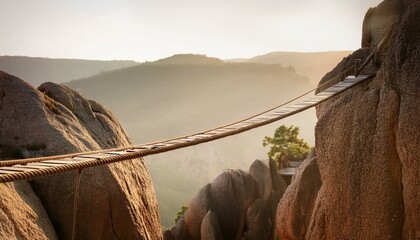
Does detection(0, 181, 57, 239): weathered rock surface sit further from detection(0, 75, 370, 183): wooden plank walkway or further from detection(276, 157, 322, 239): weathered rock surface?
detection(276, 157, 322, 239): weathered rock surface

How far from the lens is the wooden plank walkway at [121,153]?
5.67m

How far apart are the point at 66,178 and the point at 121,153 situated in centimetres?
351

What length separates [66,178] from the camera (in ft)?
32.3

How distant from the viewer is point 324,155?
9625 millimetres

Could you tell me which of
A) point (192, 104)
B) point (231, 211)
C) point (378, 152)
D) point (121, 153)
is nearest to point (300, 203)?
point (378, 152)

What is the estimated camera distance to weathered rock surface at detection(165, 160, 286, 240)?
Result: 23359mm

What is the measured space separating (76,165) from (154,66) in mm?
192533

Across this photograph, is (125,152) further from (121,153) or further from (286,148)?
(286,148)

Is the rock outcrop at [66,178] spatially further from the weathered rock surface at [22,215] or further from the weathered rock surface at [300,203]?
the weathered rock surface at [300,203]

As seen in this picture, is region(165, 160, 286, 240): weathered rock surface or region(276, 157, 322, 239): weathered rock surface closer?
region(276, 157, 322, 239): weathered rock surface

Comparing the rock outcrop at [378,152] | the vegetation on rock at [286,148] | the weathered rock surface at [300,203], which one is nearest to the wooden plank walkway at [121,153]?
the rock outcrop at [378,152]

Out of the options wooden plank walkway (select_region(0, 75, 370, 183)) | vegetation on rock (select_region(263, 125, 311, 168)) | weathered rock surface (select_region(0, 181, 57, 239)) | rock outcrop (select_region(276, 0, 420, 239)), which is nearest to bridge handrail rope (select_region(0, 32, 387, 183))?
wooden plank walkway (select_region(0, 75, 370, 183))

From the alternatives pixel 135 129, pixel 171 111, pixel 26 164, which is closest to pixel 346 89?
pixel 26 164

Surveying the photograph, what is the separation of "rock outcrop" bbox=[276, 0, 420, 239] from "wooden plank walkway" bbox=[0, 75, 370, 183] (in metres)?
0.73
